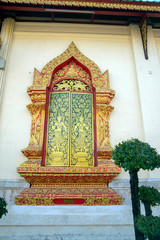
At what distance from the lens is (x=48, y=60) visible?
4336 millimetres

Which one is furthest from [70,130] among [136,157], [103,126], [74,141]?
[136,157]

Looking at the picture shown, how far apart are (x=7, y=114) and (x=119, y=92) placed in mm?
2307

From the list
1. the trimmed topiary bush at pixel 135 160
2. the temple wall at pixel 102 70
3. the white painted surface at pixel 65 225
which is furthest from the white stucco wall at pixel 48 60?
the trimmed topiary bush at pixel 135 160

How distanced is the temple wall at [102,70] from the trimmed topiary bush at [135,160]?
4.88ft

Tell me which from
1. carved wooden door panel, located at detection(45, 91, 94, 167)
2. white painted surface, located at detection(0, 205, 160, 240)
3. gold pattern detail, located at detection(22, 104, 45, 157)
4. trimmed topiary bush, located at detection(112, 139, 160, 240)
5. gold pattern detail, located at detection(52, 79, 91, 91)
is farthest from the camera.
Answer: gold pattern detail, located at detection(52, 79, 91, 91)

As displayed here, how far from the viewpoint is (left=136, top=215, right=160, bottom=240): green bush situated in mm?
1673

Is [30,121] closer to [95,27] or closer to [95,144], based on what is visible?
[95,144]

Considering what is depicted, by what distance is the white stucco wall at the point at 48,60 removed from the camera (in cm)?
370

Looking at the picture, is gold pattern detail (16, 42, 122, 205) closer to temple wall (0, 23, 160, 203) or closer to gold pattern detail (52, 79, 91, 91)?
gold pattern detail (52, 79, 91, 91)

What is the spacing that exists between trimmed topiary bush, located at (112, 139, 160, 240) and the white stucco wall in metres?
1.55

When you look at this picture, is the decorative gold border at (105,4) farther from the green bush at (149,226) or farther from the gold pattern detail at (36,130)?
the green bush at (149,226)

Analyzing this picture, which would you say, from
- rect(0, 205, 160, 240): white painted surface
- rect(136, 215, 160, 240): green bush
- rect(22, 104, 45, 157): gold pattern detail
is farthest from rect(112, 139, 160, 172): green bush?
rect(22, 104, 45, 157): gold pattern detail

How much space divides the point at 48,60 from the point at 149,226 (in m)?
3.67

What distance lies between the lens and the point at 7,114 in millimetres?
3863
